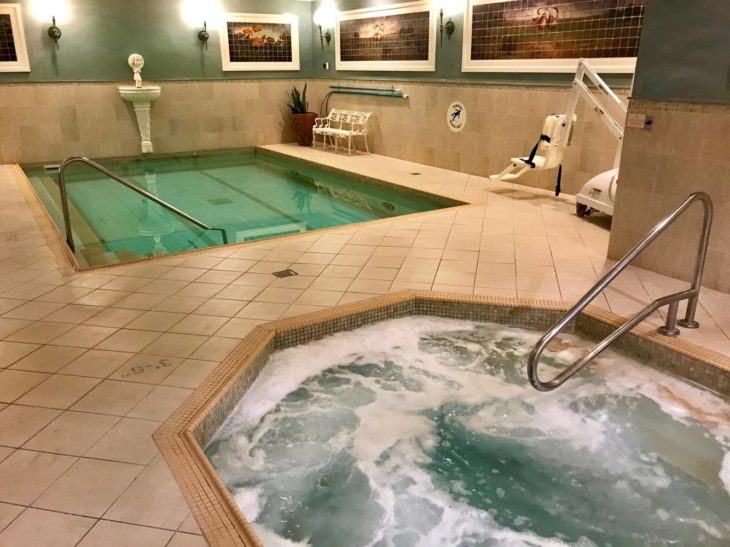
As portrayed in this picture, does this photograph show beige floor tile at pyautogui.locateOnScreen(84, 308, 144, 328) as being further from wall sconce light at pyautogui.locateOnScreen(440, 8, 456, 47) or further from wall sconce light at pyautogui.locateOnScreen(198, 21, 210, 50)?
wall sconce light at pyautogui.locateOnScreen(198, 21, 210, 50)

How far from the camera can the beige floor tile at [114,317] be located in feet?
11.0

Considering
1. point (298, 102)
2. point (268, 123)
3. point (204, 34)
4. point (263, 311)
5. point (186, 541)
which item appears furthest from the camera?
point (268, 123)

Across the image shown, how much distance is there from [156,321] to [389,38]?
692 centimetres

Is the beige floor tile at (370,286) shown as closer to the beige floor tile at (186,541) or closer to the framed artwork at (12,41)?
the beige floor tile at (186,541)

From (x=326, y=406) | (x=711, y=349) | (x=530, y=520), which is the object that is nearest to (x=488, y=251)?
(x=711, y=349)

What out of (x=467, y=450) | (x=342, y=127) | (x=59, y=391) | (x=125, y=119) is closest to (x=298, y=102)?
(x=342, y=127)

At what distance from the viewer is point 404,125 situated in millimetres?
8844

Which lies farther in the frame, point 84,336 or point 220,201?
point 220,201

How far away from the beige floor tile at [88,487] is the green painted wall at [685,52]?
382 cm

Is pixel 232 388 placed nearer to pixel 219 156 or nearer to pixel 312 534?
pixel 312 534

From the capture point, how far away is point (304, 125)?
10336mm

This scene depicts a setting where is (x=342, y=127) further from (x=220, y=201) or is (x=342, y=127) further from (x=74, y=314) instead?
(x=74, y=314)

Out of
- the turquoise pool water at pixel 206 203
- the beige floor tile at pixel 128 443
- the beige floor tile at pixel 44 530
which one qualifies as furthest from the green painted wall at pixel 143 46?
the beige floor tile at pixel 44 530

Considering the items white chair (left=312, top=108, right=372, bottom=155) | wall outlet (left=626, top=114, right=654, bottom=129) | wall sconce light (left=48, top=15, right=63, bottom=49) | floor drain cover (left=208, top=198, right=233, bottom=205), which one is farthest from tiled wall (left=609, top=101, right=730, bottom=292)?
wall sconce light (left=48, top=15, right=63, bottom=49)
